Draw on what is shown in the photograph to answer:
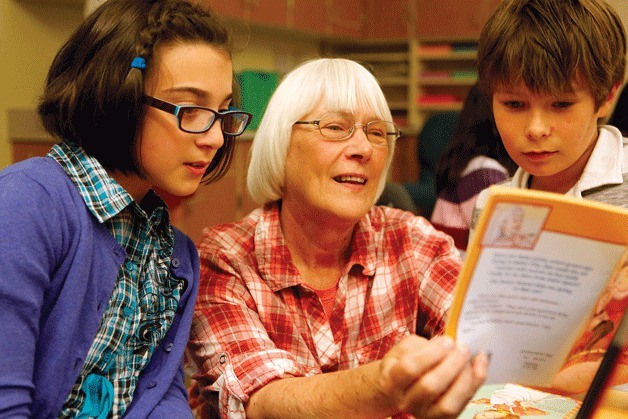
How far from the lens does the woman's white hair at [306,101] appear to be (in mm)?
1463

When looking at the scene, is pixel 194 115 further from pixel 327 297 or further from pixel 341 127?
pixel 327 297

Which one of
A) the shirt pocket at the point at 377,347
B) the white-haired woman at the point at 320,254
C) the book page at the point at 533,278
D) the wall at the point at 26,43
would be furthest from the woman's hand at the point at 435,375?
the wall at the point at 26,43

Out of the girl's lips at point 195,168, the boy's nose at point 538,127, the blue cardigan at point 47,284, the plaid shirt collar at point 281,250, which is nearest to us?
the blue cardigan at point 47,284

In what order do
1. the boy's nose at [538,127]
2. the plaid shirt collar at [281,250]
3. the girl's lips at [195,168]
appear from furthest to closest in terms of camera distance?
1. the plaid shirt collar at [281,250]
2. the boy's nose at [538,127]
3. the girl's lips at [195,168]

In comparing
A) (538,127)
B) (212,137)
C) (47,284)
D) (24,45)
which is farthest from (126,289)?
(24,45)

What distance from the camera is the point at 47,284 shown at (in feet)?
3.21

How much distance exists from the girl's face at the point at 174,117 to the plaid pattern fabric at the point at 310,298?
11.1 inches

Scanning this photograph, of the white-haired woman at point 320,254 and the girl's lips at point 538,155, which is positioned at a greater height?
the girl's lips at point 538,155

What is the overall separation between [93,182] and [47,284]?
19 centimetres

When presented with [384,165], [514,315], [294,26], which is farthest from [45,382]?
[294,26]

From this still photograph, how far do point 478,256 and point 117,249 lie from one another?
612mm

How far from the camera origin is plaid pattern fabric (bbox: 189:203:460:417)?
4.34 feet

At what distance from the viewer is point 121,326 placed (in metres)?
1.13

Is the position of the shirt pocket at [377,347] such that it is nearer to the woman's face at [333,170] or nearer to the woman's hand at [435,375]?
the woman's face at [333,170]
